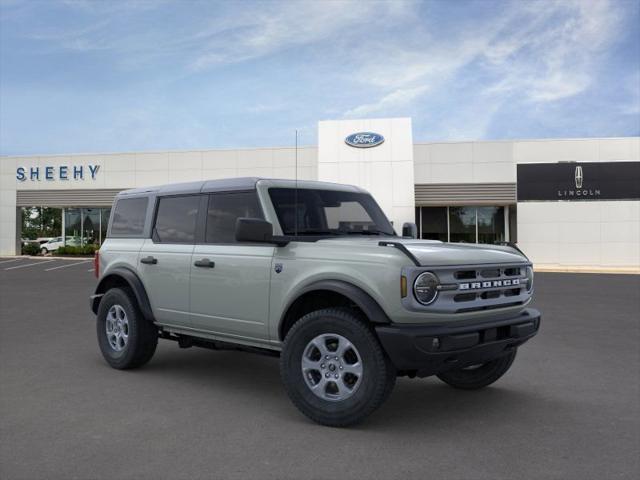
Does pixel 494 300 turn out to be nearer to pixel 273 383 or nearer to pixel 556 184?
pixel 273 383

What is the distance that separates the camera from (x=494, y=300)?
4.61 metres

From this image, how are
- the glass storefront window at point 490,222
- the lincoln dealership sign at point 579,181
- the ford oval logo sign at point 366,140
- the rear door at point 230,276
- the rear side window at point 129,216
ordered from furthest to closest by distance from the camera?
the glass storefront window at point 490,222
the lincoln dealership sign at point 579,181
the ford oval logo sign at point 366,140
the rear side window at point 129,216
the rear door at point 230,276

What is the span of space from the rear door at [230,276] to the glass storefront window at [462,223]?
25580 millimetres

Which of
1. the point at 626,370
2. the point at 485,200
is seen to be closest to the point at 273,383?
the point at 626,370

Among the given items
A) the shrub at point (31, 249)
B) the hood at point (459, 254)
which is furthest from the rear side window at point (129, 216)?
the shrub at point (31, 249)

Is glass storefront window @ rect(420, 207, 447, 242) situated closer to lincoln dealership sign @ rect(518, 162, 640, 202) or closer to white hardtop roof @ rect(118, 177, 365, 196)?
lincoln dealership sign @ rect(518, 162, 640, 202)

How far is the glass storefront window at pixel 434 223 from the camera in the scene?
98.8 ft

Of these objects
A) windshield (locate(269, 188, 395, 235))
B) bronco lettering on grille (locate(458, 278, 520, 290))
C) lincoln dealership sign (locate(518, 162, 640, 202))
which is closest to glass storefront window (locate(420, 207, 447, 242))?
lincoln dealership sign (locate(518, 162, 640, 202))

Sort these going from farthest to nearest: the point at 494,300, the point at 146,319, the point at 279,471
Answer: the point at 146,319 < the point at 494,300 < the point at 279,471

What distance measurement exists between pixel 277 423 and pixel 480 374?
2.07 meters

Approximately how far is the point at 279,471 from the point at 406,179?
2460 centimetres

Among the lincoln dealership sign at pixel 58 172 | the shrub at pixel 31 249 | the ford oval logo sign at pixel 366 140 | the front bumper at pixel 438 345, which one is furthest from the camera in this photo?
the shrub at pixel 31 249

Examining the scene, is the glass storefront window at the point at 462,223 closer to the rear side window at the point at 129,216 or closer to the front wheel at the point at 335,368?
the rear side window at the point at 129,216

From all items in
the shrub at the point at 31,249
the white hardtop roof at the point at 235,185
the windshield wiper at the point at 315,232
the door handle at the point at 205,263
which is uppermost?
the white hardtop roof at the point at 235,185
